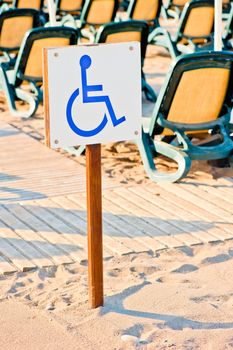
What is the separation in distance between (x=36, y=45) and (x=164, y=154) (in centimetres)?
234

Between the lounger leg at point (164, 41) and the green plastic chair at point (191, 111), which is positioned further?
the lounger leg at point (164, 41)

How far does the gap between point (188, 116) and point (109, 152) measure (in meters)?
1.08

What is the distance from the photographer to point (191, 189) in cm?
732

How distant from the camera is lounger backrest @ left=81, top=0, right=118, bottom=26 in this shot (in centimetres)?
1303

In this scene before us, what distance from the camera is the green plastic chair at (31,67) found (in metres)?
9.49

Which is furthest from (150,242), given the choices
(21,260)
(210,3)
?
(210,3)

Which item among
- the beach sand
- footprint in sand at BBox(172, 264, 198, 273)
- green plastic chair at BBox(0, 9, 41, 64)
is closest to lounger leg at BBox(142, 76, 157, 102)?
green plastic chair at BBox(0, 9, 41, 64)

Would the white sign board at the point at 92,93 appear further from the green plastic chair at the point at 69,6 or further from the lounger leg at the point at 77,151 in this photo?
the green plastic chair at the point at 69,6

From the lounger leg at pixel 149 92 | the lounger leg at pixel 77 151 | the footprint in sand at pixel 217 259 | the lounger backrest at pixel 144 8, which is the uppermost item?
the lounger backrest at pixel 144 8

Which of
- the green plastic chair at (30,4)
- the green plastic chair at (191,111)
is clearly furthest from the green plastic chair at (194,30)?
the green plastic chair at (191,111)

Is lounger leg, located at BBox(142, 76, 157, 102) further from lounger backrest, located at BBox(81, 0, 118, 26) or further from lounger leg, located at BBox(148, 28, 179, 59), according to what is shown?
lounger backrest, located at BBox(81, 0, 118, 26)

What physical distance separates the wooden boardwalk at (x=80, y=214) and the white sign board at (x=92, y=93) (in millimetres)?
1102

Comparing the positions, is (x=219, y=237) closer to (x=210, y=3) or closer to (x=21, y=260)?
(x=21, y=260)

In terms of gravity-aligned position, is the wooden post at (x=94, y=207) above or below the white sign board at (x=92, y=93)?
below
